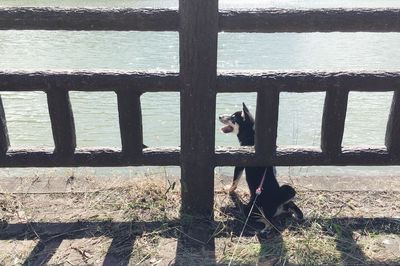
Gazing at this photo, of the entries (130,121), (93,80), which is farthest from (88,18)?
(130,121)

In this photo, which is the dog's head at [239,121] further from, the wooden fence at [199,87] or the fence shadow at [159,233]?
the fence shadow at [159,233]

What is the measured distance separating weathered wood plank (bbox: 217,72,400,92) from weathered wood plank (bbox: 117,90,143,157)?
0.61 metres

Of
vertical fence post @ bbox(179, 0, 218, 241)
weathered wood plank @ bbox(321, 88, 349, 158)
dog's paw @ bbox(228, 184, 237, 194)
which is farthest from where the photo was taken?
dog's paw @ bbox(228, 184, 237, 194)

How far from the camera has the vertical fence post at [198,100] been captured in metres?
3.18

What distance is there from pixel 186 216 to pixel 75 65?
21.2 ft

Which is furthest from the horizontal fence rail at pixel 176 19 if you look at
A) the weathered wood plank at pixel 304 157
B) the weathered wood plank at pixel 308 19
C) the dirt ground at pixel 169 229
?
the dirt ground at pixel 169 229

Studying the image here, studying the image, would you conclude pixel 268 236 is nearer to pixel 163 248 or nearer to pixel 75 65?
pixel 163 248

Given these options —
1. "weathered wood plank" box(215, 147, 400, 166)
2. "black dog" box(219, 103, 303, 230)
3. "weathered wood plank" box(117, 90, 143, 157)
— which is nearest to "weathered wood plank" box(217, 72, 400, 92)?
"weathered wood plank" box(215, 147, 400, 166)

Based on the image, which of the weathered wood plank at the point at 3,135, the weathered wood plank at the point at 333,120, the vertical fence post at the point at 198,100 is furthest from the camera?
the weathered wood plank at the point at 3,135

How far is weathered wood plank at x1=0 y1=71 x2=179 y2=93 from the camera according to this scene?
3334 millimetres

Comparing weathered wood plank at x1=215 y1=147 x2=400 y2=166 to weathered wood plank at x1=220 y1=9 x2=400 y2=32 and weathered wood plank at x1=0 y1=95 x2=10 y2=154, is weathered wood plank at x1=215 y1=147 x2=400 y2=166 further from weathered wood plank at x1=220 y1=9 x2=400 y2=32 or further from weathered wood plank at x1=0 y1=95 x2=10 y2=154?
weathered wood plank at x1=0 y1=95 x2=10 y2=154

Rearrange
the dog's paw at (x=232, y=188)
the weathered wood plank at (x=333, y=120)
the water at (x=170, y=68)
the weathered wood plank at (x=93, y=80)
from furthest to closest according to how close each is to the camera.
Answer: the water at (x=170, y=68)
the dog's paw at (x=232, y=188)
the weathered wood plank at (x=333, y=120)
the weathered wood plank at (x=93, y=80)

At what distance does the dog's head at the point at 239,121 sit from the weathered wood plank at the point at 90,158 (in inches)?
33.6

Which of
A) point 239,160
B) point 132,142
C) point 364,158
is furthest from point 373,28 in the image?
point 132,142
